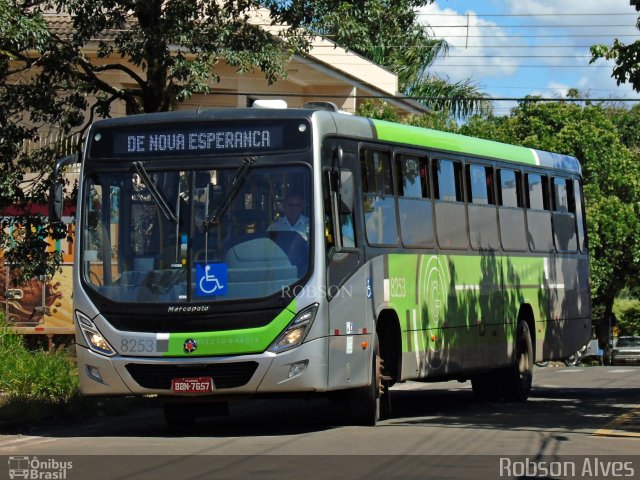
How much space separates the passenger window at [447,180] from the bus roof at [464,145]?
21 cm

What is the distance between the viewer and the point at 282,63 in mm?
19438

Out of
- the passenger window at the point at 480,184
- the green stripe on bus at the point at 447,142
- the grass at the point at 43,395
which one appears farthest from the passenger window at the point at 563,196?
the grass at the point at 43,395

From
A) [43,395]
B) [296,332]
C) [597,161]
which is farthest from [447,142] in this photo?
[597,161]

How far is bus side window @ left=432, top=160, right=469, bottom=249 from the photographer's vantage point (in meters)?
16.5

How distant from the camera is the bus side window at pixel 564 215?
69.3ft

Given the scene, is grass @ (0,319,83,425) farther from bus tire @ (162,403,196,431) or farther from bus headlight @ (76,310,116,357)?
bus headlight @ (76,310,116,357)

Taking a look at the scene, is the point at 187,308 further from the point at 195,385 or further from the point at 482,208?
the point at 482,208

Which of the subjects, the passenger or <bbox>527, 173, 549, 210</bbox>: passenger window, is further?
<bbox>527, 173, 549, 210</bbox>: passenger window

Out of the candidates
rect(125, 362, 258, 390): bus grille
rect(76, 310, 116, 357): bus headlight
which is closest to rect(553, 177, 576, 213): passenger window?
rect(125, 362, 258, 390): bus grille

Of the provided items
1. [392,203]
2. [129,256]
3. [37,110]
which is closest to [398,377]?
[392,203]

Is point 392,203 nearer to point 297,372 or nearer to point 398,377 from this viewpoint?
point 398,377

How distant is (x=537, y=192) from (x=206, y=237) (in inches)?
341

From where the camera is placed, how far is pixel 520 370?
63.4ft

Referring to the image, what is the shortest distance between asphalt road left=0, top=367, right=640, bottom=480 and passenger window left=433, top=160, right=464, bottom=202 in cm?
283
